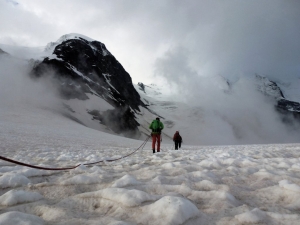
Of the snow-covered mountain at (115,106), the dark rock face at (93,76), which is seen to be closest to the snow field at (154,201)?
the snow-covered mountain at (115,106)

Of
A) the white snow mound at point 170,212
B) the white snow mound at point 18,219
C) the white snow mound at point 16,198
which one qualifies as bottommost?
the white snow mound at point 16,198

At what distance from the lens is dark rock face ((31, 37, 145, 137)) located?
69.6 m

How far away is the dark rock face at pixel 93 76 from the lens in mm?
69575

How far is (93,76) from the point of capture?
283 ft

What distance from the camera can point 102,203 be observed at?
8.78ft

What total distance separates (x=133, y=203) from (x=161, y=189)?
79cm

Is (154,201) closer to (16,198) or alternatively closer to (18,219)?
(18,219)

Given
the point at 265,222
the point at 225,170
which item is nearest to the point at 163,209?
the point at 265,222

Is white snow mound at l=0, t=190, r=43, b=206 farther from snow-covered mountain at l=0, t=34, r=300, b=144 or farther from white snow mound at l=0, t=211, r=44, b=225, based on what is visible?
snow-covered mountain at l=0, t=34, r=300, b=144

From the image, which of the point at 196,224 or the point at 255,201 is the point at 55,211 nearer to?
the point at 196,224

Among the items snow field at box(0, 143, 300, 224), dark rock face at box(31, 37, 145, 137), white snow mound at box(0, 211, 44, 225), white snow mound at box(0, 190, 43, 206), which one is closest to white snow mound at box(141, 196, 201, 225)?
snow field at box(0, 143, 300, 224)

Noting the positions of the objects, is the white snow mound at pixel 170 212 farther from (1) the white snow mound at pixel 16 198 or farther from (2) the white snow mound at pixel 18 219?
(1) the white snow mound at pixel 16 198

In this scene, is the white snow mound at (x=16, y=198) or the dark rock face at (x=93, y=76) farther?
the dark rock face at (x=93, y=76)

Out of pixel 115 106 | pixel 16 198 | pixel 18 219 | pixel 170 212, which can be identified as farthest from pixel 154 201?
pixel 115 106
